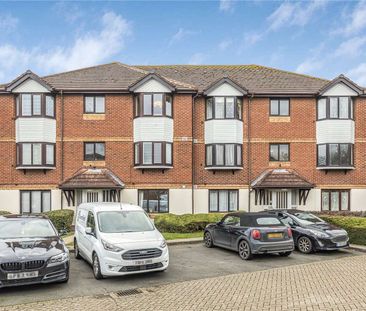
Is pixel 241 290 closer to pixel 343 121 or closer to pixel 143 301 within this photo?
pixel 143 301

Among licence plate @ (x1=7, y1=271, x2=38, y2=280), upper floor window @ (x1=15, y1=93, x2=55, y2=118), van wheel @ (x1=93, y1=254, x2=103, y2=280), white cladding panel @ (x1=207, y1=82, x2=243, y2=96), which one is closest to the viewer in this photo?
licence plate @ (x1=7, y1=271, x2=38, y2=280)

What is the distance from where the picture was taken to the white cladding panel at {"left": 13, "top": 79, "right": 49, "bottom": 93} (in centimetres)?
2044

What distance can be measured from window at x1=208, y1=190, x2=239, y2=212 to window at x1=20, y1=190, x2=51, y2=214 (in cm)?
991

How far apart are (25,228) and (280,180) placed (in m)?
15.5

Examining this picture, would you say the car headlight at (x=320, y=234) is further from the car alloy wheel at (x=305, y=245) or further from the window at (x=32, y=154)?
the window at (x=32, y=154)

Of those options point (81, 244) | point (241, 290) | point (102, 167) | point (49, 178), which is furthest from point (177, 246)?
point (49, 178)

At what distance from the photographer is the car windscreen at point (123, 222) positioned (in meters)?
9.59

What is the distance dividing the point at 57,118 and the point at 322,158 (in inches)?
653

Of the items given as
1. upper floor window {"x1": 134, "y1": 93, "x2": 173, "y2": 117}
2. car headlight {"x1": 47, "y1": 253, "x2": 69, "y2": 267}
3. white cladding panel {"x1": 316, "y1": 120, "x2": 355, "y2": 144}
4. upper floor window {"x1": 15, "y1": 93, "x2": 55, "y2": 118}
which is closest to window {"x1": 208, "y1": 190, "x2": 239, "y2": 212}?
upper floor window {"x1": 134, "y1": 93, "x2": 173, "y2": 117}

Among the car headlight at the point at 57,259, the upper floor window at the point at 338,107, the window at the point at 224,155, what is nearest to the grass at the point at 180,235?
the window at the point at 224,155

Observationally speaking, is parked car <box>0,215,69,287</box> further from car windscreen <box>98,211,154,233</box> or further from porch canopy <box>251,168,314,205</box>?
porch canopy <box>251,168,314,205</box>

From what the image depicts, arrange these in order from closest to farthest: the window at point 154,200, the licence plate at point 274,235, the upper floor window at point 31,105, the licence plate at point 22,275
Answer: the licence plate at point 22,275 < the licence plate at point 274,235 < the upper floor window at point 31,105 < the window at point 154,200

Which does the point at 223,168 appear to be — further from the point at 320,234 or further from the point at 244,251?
the point at 244,251

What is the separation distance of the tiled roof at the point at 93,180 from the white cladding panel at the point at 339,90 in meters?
14.0
